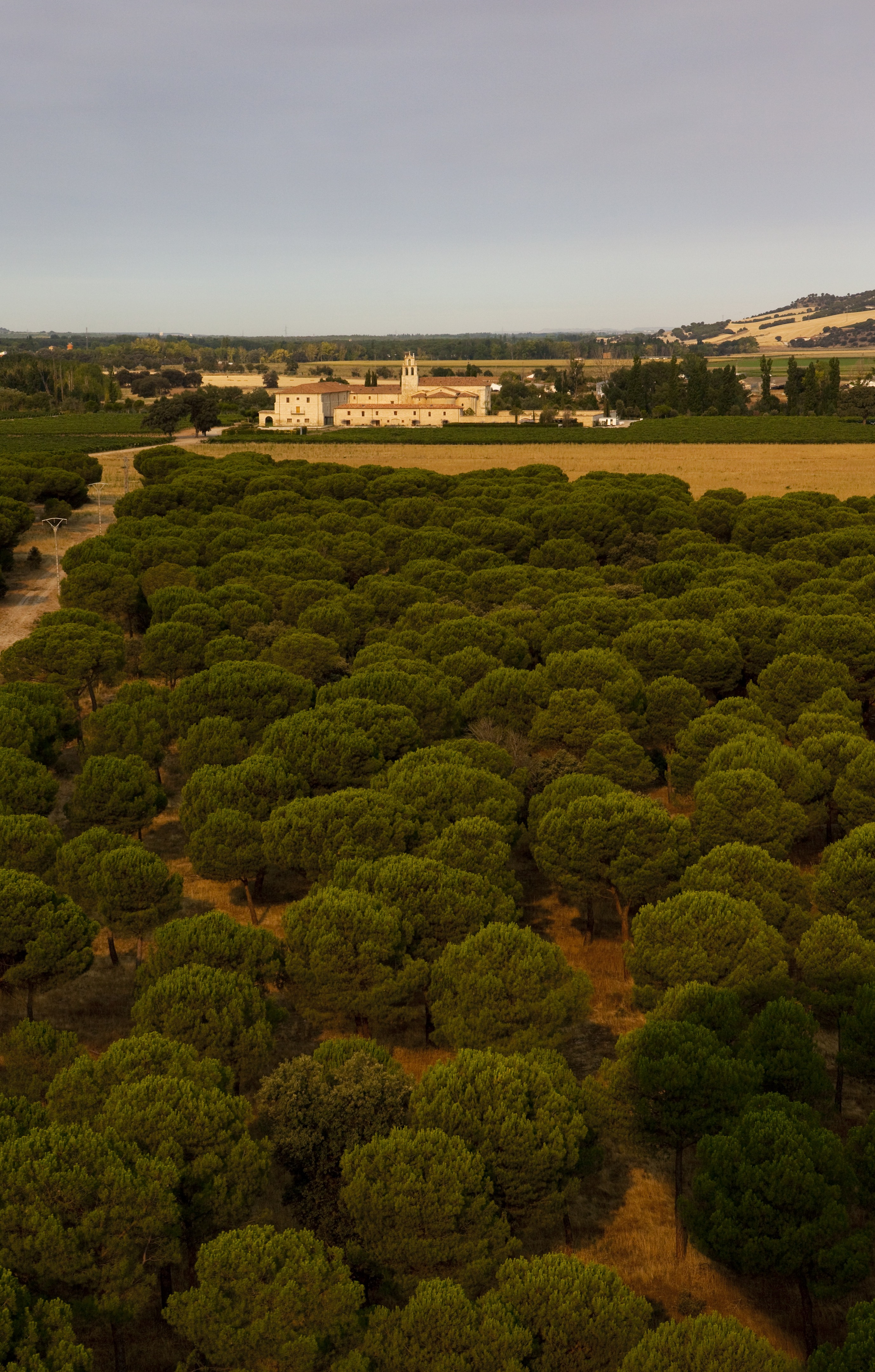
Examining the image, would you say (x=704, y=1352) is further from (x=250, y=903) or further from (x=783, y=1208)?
(x=250, y=903)

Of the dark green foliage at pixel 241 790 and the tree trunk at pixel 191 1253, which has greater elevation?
the dark green foliage at pixel 241 790

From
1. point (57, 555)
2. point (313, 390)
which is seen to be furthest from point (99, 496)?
point (313, 390)

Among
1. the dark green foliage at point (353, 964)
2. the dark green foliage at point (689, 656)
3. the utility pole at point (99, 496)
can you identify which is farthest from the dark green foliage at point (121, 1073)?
the utility pole at point (99, 496)

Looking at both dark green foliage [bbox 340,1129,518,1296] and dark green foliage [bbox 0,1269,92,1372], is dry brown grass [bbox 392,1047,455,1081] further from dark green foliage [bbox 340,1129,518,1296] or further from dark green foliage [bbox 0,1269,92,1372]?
dark green foliage [bbox 0,1269,92,1372]

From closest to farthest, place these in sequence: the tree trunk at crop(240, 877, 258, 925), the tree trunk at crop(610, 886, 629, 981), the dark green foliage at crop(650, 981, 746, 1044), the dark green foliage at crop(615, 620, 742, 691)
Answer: the dark green foliage at crop(650, 981, 746, 1044)
the tree trunk at crop(610, 886, 629, 981)
the tree trunk at crop(240, 877, 258, 925)
the dark green foliage at crop(615, 620, 742, 691)

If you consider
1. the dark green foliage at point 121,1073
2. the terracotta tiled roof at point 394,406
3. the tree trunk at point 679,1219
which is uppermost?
the terracotta tiled roof at point 394,406

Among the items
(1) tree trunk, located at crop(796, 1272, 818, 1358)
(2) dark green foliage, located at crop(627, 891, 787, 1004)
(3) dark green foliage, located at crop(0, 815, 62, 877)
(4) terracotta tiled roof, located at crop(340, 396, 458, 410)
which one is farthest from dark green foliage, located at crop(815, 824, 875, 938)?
(4) terracotta tiled roof, located at crop(340, 396, 458, 410)

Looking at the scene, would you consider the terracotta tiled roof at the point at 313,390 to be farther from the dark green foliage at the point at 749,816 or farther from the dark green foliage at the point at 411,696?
the dark green foliage at the point at 749,816
